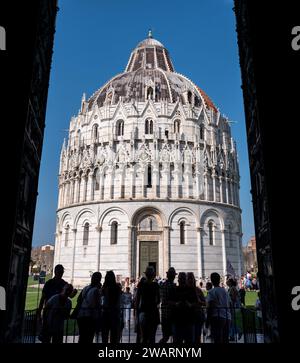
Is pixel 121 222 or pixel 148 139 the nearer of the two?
pixel 121 222

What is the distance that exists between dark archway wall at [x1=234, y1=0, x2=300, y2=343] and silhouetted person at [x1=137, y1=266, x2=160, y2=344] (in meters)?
2.47

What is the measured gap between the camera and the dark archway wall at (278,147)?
5.14m

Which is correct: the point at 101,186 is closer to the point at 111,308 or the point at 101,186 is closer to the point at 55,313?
the point at 111,308

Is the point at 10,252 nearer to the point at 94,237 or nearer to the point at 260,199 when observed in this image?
the point at 260,199

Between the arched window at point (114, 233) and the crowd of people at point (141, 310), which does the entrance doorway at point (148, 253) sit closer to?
the arched window at point (114, 233)

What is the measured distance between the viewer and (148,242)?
33375mm

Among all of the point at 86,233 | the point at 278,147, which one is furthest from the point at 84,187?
the point at 278,147

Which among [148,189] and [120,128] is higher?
[120,128]

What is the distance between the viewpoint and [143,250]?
3331 cm

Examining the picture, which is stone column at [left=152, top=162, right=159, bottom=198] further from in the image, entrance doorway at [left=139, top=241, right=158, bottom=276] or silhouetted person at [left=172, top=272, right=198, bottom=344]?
silhouetted person at [left=172, top=272, right=198, bottom=344]

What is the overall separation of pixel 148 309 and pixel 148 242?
26573 mm

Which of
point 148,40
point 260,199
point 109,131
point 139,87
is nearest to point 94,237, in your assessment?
point 109,131
